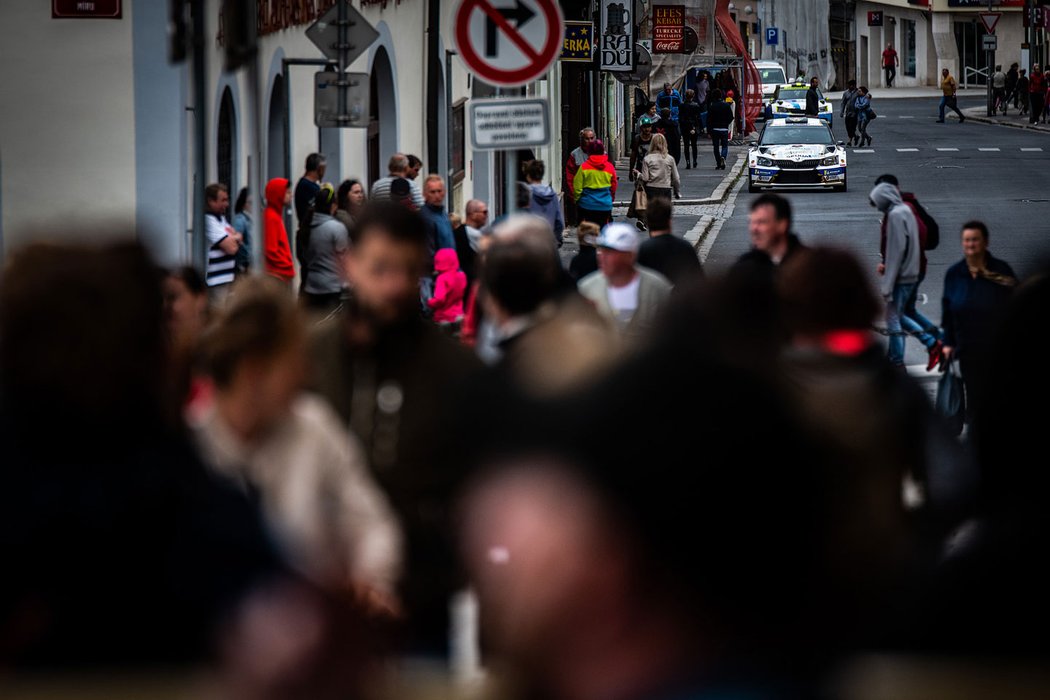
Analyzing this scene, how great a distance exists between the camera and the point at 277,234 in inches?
603

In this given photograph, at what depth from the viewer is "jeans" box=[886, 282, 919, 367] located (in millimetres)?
14578

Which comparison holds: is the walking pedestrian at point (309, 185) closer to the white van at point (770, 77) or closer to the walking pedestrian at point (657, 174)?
the walking pedestrian at point (657, 174)

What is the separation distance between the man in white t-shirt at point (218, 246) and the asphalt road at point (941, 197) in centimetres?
460

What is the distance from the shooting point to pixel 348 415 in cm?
461

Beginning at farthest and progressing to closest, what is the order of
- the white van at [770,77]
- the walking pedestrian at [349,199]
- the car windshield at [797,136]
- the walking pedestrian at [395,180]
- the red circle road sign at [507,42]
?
the white van at [770,77] < the car windshield at [797,136] < the walking pedestrian at [395,180] < the walking pedestrian at [349,199] < the red circle road sign at [507,42]

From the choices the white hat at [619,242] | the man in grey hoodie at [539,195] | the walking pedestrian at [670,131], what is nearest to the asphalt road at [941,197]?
the man in grey hoodie at [539,195]

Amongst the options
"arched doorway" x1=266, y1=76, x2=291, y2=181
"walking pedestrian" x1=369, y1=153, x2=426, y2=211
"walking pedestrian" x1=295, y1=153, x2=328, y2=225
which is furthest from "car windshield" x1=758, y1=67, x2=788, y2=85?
"walking pedestrian" x1=295, y1=153, x2=328, y2=225

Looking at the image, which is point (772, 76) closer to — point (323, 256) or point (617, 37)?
point (617, 37)

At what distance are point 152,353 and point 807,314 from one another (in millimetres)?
2352

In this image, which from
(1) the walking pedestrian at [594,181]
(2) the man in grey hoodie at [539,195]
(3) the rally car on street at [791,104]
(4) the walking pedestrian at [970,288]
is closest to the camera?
(4) the walking pedestrian at [970,288]

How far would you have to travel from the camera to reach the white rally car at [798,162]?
37312mm

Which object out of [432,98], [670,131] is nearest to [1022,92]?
[670,131]

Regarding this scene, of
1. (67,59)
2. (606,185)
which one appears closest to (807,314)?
(67,59)

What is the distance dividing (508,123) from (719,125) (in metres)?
35.4
